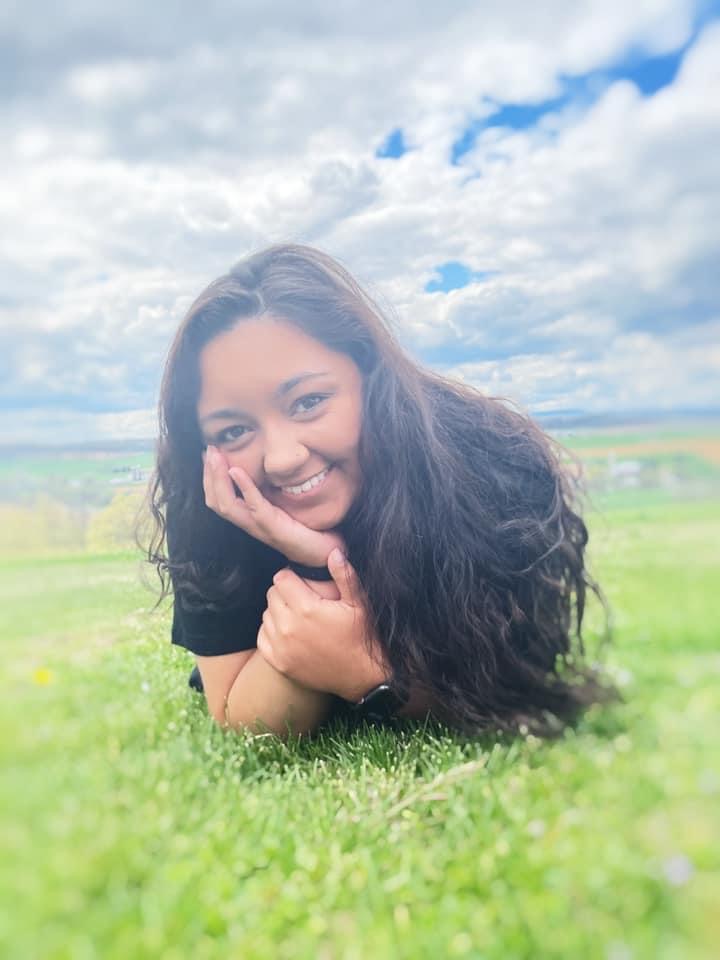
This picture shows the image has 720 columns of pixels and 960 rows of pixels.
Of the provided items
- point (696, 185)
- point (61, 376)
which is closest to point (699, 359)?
point (696, 185)

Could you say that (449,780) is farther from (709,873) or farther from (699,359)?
(699,359)

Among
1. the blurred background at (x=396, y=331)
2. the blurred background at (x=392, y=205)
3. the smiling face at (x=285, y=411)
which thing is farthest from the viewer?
the smiling face at (x=285, y=411)

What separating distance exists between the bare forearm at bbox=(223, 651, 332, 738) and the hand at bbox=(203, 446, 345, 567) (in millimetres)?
312

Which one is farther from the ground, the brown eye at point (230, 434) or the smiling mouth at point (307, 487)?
the brown eye at point (230, 434)

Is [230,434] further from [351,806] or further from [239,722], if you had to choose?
[351,806]

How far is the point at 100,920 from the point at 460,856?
2.22ft

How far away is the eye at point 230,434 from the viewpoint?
231 cm

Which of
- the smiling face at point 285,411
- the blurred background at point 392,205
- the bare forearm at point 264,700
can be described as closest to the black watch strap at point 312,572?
the smiling face at point 285,411

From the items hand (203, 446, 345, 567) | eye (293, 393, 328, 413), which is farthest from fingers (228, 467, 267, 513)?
eye (293, 393, 328, 413)

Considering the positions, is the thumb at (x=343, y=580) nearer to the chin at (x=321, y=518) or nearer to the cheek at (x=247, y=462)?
the chin at (x=321, y=518)

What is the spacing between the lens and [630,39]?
6.84 feet

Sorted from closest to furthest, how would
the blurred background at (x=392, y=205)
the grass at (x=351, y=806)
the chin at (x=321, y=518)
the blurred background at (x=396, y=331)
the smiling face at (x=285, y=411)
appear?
1. the grass at (x=351, y=806)
2. the blurred background at (x=396, y=331)
3. the blurred background at (x=392, y=205)
4. the smiling face at (x=285, y=411)
5. the chin at (x=321, y=518)

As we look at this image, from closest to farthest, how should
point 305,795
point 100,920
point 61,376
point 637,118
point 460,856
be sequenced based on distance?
point 100,920, point 460,856, point 305,795, point 637,118, point 61,376

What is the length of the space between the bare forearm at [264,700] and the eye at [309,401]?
0.68m
